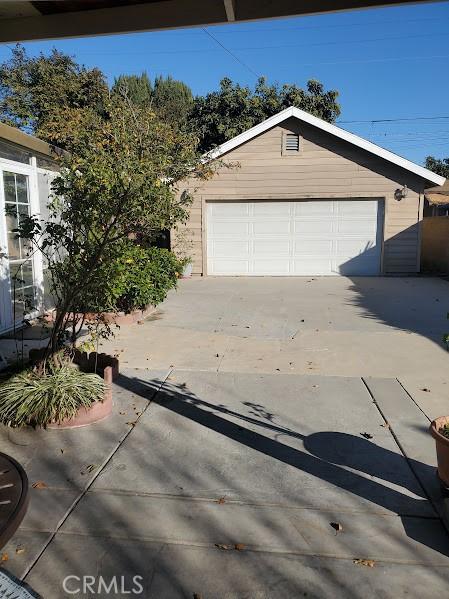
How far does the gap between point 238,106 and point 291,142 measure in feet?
41.0

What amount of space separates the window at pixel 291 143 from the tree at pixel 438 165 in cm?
3917

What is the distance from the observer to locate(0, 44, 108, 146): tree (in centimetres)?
1891

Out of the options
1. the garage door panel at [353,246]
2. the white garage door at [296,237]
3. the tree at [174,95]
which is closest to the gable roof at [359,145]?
the white garage door at [296,237]

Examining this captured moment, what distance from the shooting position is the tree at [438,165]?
4788 cm

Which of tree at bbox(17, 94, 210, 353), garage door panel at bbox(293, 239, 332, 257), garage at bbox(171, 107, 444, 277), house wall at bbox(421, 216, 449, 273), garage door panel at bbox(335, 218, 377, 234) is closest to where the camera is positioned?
tree at bbox(17, 94, 210, 353)

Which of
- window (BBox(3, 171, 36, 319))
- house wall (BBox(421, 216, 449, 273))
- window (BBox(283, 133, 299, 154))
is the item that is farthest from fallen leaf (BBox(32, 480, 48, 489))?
house wall (BBox(421, 216, 449, 273))

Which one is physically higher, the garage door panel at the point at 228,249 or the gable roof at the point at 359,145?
the gable roof at the point at 359,145

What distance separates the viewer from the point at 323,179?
13961 mm

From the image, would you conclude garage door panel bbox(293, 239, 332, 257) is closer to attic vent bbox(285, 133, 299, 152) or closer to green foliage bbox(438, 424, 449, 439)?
attic vent bbox(285, 133, 299, 152)

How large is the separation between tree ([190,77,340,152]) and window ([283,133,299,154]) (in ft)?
36.4

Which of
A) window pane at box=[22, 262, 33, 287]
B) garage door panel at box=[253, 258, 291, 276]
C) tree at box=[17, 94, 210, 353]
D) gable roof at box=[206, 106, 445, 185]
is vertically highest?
gable roof at box=[206, 106, 445, 185]

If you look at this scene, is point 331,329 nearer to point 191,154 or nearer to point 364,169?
point 191,154

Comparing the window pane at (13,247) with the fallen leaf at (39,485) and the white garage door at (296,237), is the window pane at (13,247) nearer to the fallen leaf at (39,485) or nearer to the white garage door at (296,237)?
the fallen leaf at (39,485)

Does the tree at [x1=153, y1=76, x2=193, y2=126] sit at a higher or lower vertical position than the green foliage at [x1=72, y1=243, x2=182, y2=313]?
higher
